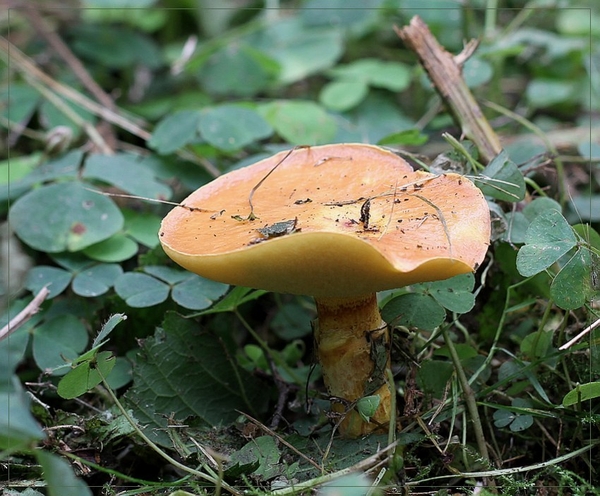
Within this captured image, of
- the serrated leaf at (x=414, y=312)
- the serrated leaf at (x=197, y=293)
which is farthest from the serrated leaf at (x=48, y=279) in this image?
the serrated leaf at (x=414, y=312)

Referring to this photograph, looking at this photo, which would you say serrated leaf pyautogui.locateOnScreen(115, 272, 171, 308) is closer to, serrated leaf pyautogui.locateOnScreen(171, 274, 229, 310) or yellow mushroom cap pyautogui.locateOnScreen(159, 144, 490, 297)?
serrated leaf pyautogui.locateOnScreen(171, 274, 229, 310)

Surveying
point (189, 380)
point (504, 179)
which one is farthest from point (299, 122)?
point (189, 380)

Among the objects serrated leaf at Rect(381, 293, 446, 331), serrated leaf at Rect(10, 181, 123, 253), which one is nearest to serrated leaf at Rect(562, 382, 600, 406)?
serrated leaf at Rect(381, 293, 446, 331)

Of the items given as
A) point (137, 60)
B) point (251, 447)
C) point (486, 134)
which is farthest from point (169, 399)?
point (137, 60)

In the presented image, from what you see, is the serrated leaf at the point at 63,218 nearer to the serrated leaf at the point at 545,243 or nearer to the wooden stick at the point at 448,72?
the wooden stick at the point at 448,72

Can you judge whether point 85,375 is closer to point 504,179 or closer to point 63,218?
point 63,218

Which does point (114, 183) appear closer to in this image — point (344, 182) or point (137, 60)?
point (344, 182)
